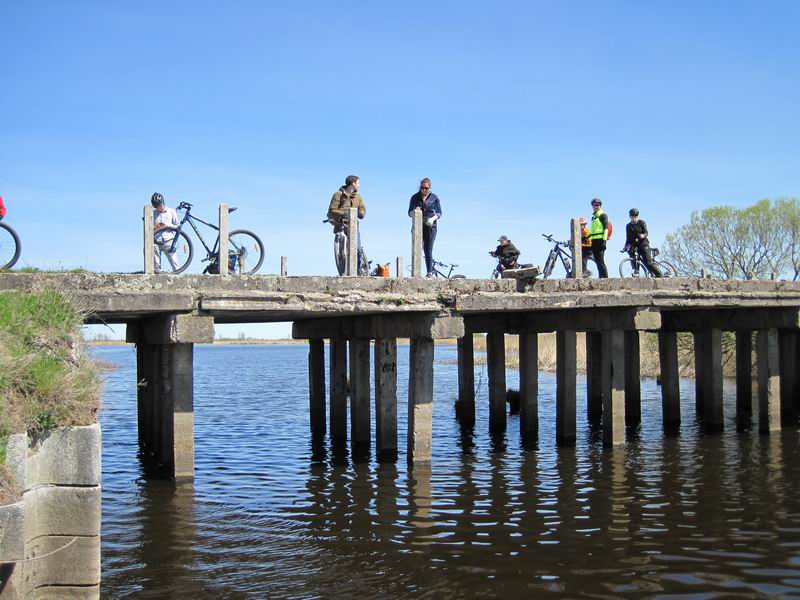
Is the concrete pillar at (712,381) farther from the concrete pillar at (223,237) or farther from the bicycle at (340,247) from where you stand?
the concrete pillar at (223,237)

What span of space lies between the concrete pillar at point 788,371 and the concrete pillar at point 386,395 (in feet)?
33.9

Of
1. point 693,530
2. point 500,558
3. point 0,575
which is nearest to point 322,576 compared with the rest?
point 500,558

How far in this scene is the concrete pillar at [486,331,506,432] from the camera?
19.2 metres

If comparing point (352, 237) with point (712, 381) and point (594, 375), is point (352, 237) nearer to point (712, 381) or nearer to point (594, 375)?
point (712, 381)

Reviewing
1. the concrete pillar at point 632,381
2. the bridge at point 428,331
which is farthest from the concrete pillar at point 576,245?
the concrete pillar at point 632,381

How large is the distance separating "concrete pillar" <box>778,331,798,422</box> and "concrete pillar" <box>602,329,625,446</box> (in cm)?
638

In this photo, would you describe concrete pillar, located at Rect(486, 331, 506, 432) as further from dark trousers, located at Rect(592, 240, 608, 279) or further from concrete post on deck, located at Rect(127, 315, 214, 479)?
concrete post on deck, located at Rect(127, 315, 214, 479)

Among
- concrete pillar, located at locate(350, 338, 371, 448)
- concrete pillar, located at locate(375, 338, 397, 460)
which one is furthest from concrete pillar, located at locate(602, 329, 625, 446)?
concrete pillar, located at locate(350, 338, 371, 448)

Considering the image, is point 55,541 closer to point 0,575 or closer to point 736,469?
point 0,575

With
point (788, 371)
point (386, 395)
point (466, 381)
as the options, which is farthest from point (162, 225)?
Result: point (788, 371)

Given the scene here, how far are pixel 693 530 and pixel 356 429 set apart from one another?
7.16 m

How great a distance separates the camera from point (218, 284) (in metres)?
12.5

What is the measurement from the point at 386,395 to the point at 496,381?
5.09 metres

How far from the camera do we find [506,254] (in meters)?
16.5
